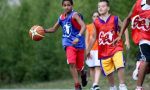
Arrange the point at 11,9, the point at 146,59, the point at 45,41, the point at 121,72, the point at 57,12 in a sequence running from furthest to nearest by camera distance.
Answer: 1. the point at 11,9
2. the point at 45,41
3. the point at 57,12
4. the point at 121,72
5. the point at 146,59

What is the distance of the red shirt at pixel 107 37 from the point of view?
11.1 m

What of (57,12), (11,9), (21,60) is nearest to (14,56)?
(21,60)

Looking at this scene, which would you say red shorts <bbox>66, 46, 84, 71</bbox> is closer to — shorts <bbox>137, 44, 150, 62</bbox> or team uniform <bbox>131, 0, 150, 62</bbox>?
team uniform <bbox>131, 0, 150, 62</bbox>

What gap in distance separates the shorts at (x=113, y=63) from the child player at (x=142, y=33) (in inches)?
39.4

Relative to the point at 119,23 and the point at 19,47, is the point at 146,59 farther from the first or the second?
the point at 19,47

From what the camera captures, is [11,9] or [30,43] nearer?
[30,43]

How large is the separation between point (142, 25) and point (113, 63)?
158cm

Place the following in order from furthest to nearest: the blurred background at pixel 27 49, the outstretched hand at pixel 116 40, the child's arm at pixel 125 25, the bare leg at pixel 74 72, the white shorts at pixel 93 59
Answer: the blurred background at pixel 27 49
the white shorts at pixel 93 59
the bare leg at pixel 74 72
the outstretched hand at pixel 116 40
the child's arm at pixel 125 25

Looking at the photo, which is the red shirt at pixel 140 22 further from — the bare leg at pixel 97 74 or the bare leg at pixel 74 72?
the bare leg at pixel 97 74

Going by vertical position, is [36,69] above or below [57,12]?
below

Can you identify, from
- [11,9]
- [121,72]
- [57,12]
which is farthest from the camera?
[11,9]

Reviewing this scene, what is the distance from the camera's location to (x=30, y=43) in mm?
32938

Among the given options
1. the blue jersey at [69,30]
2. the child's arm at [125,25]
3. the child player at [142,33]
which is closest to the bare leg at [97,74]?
the blue jersey at [69,30]

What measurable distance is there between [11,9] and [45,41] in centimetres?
413
